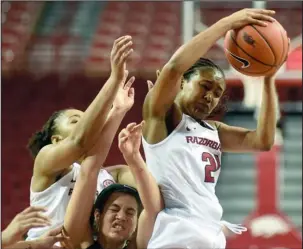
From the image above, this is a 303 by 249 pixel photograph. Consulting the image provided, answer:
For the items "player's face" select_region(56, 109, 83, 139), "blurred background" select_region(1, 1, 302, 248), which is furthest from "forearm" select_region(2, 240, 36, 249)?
"blurred background" select_region(1, 1, 302, 248)

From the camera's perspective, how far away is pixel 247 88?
4.73 m

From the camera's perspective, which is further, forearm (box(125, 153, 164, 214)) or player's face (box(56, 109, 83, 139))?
player's face (box(56, 109, 83, 139))

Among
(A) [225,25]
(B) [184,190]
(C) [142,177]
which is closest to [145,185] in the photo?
(C) [142,177]

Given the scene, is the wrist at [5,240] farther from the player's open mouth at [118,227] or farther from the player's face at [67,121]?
the player's face at [67,121]

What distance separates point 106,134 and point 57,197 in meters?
0.30

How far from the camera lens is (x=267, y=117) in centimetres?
225

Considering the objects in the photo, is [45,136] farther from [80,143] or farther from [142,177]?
[142,177]

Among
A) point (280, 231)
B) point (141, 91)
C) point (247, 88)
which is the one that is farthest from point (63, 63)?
point (280, 231)

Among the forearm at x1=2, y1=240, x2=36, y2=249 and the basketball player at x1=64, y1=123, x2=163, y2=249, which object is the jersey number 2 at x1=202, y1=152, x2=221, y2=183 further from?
the forearm at x1=2, y1=240, x2=36, y2=249

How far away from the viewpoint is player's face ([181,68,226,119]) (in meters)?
2.18

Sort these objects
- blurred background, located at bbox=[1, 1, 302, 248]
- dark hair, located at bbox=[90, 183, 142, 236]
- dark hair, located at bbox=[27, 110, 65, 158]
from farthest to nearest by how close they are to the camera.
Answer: blurred background, located at bbox=[1, 1, 302, 248], dark hair, located at bbox=[27, 110, 65, 158], dark hair, located at bbox=[90, 183, 142, 236]

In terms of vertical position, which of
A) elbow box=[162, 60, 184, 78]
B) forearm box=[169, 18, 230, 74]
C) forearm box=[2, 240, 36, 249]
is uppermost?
forearm box=[169, 18, 230, 74]

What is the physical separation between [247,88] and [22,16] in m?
2.35

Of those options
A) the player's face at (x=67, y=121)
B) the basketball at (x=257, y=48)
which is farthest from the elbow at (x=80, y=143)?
the basketball at (x=257, y=48)
